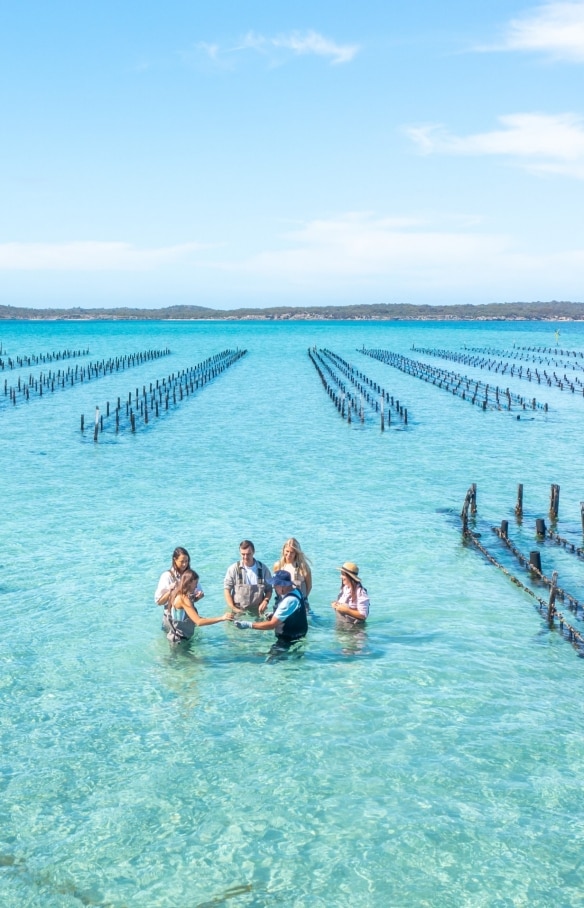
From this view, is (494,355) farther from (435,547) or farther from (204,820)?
(204,820)

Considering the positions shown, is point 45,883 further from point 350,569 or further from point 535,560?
point 535,560

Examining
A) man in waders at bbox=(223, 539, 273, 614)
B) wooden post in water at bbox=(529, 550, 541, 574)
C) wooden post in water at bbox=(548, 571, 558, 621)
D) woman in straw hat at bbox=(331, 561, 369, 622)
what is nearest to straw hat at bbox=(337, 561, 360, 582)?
woman in straw hat at bbox=(331, 561, 369, 622)

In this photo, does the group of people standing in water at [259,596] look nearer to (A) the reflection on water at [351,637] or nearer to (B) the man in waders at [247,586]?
(B) the man in waders at [247,586]

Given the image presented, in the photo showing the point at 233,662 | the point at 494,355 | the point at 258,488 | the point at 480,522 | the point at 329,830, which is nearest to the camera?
the point at 329,830

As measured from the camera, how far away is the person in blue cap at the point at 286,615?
1222 cm

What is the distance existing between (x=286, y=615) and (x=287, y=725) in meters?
1.63

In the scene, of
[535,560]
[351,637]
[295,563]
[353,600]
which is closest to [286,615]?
[295,563]

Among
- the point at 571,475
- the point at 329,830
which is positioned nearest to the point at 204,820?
the point at 329,830

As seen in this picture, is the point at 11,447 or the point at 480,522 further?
the point at 11,447

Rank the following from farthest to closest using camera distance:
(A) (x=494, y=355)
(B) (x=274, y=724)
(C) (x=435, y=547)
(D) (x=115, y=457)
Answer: (A) (x=494, y=355) → (D) (x=115, y=457) → (C) (x=435, y=547) → (B) (x=274, y=724)

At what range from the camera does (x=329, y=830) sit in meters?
9.49

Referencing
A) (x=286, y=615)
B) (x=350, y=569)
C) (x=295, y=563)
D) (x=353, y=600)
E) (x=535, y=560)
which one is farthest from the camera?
(x=535, y=560)

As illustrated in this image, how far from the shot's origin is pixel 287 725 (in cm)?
1180

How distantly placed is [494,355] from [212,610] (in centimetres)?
10891
